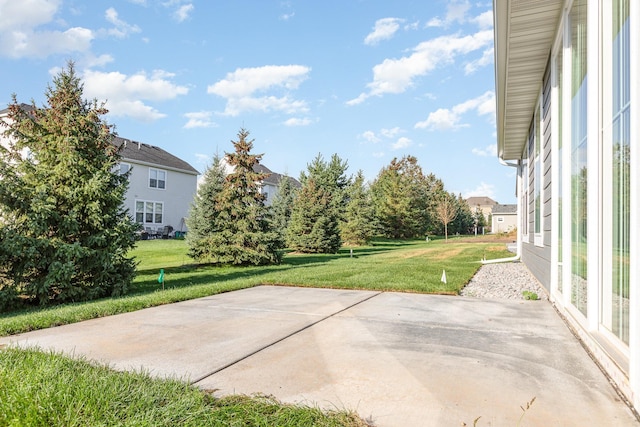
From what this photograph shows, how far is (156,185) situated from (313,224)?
1182 centimetres

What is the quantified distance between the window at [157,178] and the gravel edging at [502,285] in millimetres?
22139

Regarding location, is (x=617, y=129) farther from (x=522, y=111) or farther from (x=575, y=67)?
(x=522, y=111)

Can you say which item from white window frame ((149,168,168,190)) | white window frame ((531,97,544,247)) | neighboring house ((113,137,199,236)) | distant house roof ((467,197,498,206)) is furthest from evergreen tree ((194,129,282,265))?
distant house roof ((467,197,498,206))

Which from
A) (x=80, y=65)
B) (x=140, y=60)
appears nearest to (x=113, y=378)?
(x=80, y=65)

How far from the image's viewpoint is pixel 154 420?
6.29 feet

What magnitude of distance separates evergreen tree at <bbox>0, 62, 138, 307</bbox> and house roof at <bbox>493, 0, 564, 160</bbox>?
6910 mm

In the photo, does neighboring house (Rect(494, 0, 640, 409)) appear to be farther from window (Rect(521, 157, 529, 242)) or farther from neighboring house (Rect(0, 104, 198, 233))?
neighboring house (Rect(0, 104, 198, 233))

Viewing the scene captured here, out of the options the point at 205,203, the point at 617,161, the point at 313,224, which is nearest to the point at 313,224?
the point at 313,224

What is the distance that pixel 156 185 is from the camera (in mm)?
25906

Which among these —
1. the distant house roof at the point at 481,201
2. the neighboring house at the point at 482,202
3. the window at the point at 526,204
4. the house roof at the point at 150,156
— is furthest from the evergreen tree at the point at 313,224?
the distant house roof at the point at 481,201

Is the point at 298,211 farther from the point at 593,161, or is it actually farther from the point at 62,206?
the point at 593,161

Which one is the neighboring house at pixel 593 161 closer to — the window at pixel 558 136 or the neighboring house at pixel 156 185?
the window at pixel 558 136

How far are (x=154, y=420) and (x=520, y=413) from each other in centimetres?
194

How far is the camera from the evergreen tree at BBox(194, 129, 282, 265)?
533 inches
